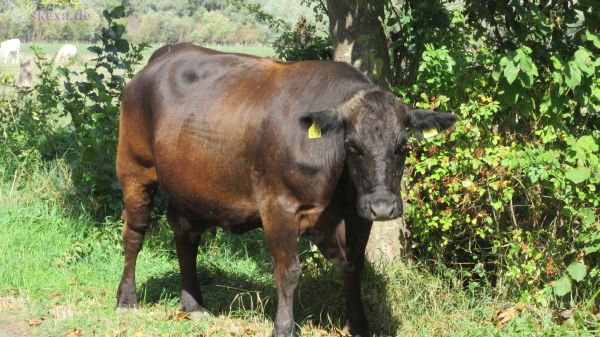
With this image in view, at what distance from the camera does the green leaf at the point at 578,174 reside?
228 inches

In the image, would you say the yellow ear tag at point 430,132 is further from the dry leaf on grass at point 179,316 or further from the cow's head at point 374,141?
the dry leaf on grass at point 179,316

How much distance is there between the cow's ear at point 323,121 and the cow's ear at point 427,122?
20.3 inches

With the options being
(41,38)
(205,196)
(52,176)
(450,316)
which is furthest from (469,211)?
(41,38)

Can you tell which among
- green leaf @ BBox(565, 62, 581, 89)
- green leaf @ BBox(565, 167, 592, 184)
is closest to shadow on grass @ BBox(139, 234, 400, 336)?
green leaf @ BBox(565, 167, 592, 184)

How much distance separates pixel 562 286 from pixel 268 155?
7.66 feet

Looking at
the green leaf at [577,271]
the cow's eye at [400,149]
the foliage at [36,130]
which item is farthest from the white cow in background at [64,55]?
the green leaf at [577,271]

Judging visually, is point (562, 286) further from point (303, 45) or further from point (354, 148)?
point (303, 45)

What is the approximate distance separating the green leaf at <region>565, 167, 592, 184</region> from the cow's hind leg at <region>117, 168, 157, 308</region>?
Answer: 3516 mm

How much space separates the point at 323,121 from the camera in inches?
221

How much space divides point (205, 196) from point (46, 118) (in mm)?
4694

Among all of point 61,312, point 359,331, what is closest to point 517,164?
point 359,331

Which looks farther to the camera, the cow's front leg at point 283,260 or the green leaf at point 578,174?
the cow's front leg at point 283,260

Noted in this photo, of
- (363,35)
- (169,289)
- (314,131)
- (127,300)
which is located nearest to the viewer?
(314,131)

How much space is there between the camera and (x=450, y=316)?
6492 millimetres
